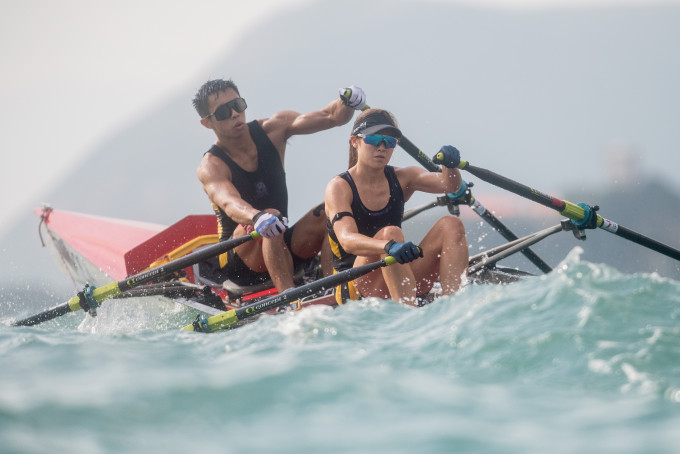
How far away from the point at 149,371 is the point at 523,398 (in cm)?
124

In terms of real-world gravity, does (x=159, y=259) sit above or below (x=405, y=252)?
above

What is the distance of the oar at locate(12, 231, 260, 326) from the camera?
4.98m

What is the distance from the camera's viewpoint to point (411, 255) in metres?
3.94

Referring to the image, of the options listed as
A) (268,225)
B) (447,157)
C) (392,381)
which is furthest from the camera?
(268,225)

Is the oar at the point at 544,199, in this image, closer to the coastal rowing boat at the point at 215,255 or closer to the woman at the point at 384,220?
the coastal rowing boat at the point at 215,255

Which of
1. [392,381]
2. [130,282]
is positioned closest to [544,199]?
[130,282]

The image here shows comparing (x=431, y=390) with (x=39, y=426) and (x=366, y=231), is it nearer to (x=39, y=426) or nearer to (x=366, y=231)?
(x=39, y=426)

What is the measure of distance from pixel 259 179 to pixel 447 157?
1.54 m

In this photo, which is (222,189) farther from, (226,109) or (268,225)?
(268,225)

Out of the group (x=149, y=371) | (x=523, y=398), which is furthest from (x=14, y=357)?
(x=523, y=398)

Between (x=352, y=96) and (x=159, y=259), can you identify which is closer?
(x=352, y=96)

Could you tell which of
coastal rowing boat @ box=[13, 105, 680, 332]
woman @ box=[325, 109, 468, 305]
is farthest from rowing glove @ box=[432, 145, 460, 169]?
coastal rowing boat @ box=[13, 105, 680, 332]

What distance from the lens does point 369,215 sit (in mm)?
4551

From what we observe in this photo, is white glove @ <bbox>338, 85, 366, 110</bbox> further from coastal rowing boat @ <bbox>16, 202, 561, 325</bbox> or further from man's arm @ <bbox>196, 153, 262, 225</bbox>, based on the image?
coastal rowing boat @ <bbox>16, 202, 561, 325</bbox>
